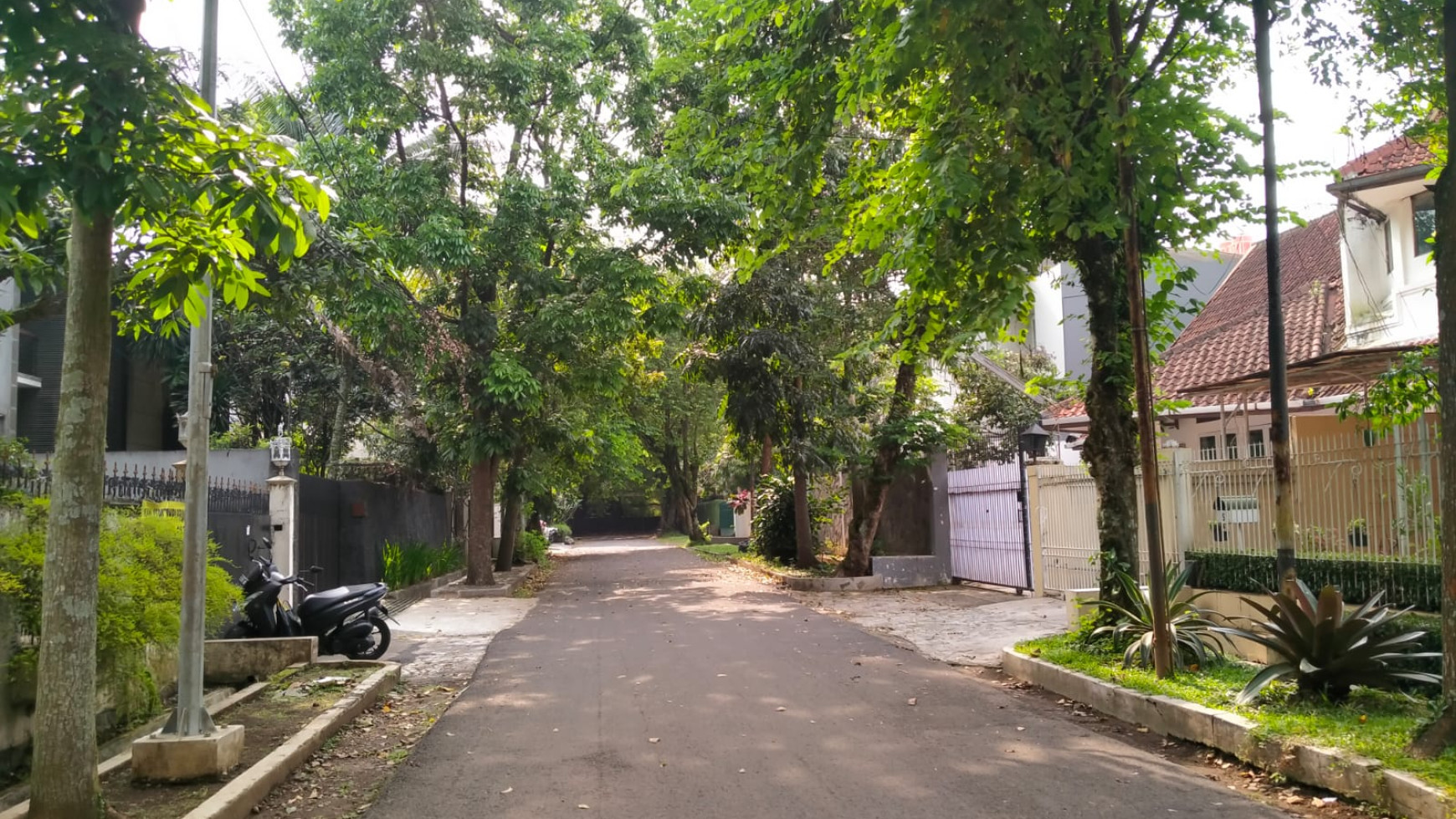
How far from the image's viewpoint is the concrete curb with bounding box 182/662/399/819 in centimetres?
550

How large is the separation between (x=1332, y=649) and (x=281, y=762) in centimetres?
695

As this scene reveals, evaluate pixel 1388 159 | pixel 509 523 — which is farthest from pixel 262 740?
pixel 509 523

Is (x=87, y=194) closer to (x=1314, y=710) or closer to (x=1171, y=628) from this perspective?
(x=1314, y=710)

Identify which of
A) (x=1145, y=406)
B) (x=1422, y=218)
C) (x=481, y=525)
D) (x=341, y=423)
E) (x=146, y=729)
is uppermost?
(x=1422, y=218)

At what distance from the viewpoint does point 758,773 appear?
6.30 meters

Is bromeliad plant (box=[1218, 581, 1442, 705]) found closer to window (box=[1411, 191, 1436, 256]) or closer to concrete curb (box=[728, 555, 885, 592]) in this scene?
window (box=[1411, 191, 1436, 256])

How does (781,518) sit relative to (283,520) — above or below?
below

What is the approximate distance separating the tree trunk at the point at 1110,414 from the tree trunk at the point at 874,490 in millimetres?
8982

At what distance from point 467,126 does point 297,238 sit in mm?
15859

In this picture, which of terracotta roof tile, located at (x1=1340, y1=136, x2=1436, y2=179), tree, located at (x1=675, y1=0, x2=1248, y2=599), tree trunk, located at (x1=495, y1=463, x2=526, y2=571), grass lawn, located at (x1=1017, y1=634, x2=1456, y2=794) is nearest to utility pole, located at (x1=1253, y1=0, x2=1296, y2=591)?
tree, located at (x1=675, y1=0, x2=1248, y2=599)

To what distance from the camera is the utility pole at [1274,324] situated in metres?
8.04

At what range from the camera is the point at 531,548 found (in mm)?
32562

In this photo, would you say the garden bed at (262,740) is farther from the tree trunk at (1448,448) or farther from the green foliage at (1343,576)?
the green foliage at (1343,576)

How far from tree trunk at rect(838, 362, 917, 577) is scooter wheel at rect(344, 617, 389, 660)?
10.4m
